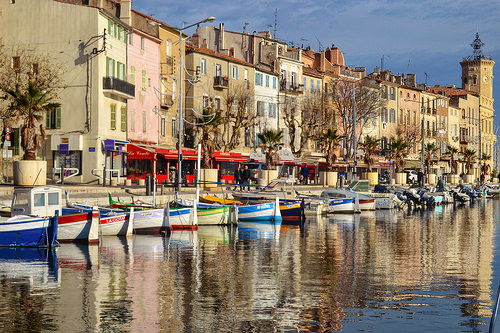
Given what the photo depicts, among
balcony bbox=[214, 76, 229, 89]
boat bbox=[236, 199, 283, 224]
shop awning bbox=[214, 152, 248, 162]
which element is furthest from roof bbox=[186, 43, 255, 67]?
boat bbox=[236, 199, 283, 224]

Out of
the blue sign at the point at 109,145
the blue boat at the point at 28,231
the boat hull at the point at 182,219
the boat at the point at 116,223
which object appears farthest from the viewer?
the blue sign at the point at 109,145

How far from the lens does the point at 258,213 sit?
44219mm

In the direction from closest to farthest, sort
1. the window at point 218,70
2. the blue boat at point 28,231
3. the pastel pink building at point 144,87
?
the blue boat at point 28,231
the pastel pink building at point 144,87
the window at point 218,70

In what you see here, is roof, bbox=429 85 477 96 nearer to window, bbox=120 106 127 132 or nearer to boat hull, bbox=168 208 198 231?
window, bbox=120 106 127 132

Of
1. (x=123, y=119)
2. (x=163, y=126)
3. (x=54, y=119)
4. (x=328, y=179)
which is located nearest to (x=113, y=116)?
(x=123, y=119)

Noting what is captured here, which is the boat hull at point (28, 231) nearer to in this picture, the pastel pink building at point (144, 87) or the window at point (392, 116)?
the pastel pink building at point (144, 87)

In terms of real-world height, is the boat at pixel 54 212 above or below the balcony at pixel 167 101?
below

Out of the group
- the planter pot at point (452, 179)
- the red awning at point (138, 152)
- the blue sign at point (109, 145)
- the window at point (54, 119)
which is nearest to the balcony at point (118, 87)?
the blue sign at point (109, 145)

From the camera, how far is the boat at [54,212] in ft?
97.1

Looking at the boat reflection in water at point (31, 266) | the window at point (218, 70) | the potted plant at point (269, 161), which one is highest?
the window at point (218, 70)

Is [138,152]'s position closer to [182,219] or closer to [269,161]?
[269,161]

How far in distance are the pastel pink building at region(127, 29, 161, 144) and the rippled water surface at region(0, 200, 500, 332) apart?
2911 cm

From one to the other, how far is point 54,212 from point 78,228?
110cm

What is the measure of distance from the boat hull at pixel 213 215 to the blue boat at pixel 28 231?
13439 millimetres
